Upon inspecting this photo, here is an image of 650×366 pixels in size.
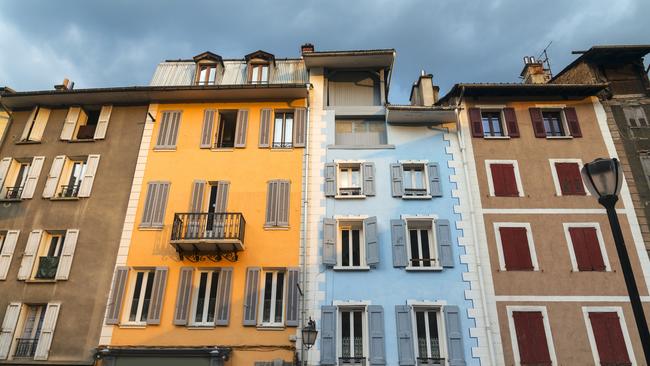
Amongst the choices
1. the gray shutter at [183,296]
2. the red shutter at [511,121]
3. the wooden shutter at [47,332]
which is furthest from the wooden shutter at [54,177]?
the red shutter at [511,121]

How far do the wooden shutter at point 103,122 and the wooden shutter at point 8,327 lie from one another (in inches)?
269

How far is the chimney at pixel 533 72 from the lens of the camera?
22203 millimetres

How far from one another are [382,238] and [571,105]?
9.87 meters

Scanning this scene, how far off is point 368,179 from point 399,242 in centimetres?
273

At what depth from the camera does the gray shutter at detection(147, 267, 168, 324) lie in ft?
49.5

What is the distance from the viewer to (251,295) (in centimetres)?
1535

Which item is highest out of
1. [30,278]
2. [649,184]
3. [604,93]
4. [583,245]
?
[604,93]

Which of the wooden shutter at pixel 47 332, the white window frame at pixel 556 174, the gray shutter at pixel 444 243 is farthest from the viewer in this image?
the white window frame at pixel 556 174

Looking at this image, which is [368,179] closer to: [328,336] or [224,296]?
[328,336]

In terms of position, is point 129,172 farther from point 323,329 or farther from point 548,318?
point 548,318

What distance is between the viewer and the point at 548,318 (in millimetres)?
14891

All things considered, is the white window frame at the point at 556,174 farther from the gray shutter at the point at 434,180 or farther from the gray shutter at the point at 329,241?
the gray shutter at the point at 329,241

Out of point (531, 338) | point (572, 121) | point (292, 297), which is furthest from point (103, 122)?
point (572, 121)

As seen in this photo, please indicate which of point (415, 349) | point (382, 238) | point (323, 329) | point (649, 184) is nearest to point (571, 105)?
point (649, 184)
